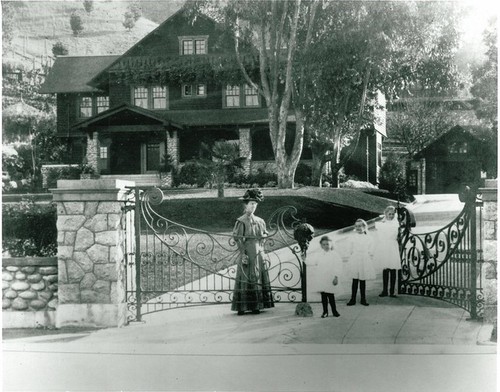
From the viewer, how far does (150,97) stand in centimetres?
723

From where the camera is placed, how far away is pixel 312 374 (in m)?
5.94

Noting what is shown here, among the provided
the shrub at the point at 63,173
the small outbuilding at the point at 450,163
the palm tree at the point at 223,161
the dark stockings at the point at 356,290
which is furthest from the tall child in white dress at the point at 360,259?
the shrub at the point at 63,173

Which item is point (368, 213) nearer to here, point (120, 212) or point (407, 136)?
point (407, 136)

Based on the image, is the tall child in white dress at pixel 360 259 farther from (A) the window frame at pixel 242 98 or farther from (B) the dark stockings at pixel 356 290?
(A) the window frame at pixel 242 98

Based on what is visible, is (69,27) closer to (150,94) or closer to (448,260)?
(150,94)

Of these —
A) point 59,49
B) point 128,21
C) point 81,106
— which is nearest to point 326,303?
point 81,106

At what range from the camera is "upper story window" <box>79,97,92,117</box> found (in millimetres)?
6863

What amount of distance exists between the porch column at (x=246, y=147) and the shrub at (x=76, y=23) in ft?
6.85

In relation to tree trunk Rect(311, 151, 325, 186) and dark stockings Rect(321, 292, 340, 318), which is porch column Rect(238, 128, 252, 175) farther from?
dark stockings Rect(321, 292, 340, 318)

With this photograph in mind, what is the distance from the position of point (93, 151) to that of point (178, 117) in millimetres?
1033

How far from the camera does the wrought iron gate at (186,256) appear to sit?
22.2 feet

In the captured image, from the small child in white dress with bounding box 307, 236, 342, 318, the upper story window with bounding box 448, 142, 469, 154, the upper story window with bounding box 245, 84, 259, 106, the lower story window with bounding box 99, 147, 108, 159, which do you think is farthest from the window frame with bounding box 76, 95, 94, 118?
the upper story window with bounding box 448, 142, 469, 154

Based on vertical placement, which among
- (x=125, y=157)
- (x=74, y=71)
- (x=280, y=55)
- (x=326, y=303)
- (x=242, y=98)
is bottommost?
(x=326, y=303)

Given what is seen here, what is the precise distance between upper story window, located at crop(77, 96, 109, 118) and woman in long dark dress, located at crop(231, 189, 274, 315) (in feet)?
6.21
